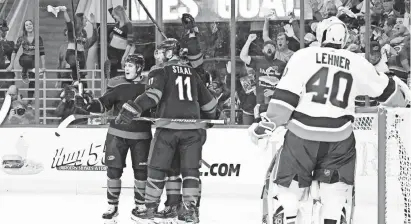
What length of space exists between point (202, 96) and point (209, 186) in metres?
2.28

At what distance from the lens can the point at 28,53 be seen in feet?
32.3

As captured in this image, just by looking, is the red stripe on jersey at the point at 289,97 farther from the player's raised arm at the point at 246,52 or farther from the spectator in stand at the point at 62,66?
the spectator in stand at the point at 62,66

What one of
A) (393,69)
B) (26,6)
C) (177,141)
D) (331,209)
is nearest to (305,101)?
(331,209)

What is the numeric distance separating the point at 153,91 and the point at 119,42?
312 centimetres

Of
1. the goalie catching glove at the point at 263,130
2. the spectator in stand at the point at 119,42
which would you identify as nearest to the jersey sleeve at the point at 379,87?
the goalie catching glove at the point at 263,130

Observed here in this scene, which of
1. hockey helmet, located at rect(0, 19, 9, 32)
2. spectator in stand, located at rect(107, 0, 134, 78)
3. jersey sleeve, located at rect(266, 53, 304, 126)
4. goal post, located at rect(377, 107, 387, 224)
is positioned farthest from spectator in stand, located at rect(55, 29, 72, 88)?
goal post, located at rect(377, 107, 387, 224)

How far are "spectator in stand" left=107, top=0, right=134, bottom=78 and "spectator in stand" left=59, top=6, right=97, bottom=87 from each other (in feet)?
0.76

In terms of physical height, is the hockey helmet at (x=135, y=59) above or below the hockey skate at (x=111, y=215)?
above

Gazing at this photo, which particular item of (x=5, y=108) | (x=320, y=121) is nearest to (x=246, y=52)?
(x=5, y=108)

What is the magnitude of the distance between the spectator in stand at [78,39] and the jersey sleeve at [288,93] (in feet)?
16.1

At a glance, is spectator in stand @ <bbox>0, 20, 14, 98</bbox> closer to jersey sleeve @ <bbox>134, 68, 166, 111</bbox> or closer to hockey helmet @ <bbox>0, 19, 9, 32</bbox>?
hockey helmet @ <bbox>0, 19, 9, 32</bbox>

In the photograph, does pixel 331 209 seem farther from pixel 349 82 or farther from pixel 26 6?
pixel 26 6

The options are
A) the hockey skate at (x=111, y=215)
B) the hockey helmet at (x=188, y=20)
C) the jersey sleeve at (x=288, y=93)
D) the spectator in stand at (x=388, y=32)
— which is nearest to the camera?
the jersey sleeve at (x=288, y=93)

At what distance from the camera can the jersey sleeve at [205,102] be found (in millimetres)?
6871
